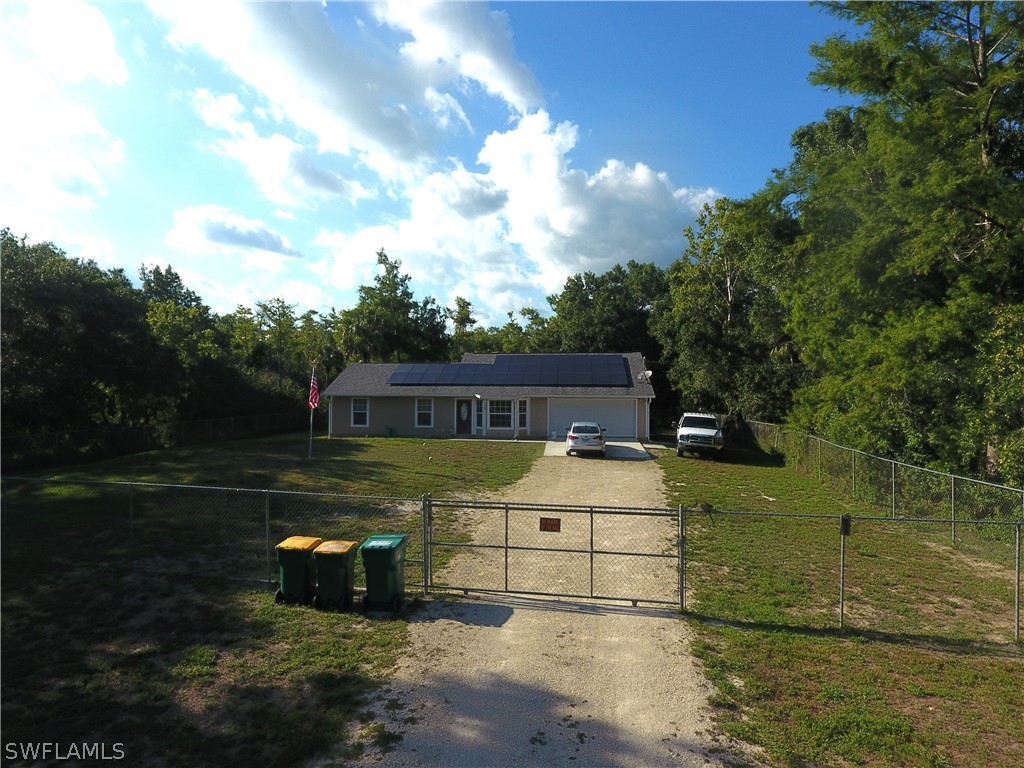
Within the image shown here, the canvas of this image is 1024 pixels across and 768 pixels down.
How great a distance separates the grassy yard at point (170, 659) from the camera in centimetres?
496

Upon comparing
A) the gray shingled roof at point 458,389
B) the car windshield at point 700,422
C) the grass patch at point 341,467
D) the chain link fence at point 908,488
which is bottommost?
the grass patch at point 341,467

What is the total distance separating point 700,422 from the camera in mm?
26625

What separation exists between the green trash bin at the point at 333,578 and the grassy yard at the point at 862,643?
456cm

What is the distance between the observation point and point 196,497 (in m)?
15.2

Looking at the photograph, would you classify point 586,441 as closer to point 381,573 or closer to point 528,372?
point 528,372

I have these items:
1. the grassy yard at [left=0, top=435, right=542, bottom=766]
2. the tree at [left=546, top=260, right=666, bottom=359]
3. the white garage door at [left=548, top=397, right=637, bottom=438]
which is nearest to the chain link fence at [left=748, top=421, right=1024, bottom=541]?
the grassy yard at [left=0, top=435, right=542, bottom=766]

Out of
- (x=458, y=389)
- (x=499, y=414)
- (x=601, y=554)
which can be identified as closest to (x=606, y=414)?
(x=499, y=414)

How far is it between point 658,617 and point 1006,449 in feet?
31.9

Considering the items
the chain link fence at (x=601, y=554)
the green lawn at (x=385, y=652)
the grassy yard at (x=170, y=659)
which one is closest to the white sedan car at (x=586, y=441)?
the chain link fence at (x=601, y=554)

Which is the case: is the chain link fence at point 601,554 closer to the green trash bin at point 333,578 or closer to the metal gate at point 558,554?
the metal gate at point 558,554

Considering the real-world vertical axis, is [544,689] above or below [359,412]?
below

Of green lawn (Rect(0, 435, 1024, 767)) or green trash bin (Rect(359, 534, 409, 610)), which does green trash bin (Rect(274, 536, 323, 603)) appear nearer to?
green lawn (Rect(0, 435, 1024, 767))

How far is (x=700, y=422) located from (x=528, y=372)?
35.6 ft

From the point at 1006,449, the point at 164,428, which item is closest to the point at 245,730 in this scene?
the point at 1006,449
